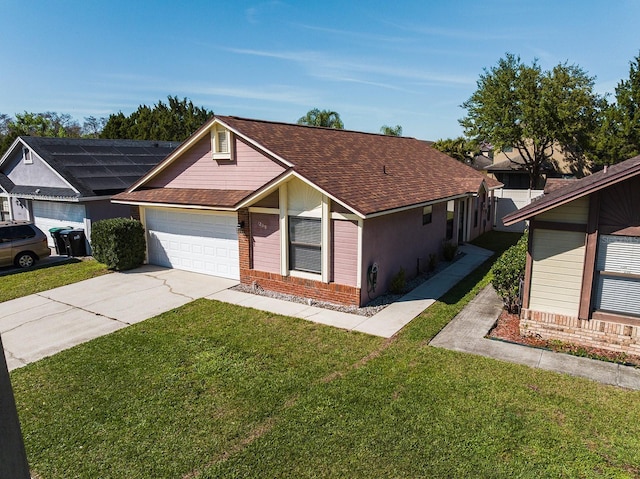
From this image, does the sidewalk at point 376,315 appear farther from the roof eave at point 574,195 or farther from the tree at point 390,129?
the tree at point 390,129

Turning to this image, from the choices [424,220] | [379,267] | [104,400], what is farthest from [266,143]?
[104,400]

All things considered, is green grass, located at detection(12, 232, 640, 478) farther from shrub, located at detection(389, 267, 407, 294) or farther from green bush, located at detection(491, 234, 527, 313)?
shrub, located at detection(389, 267, 407, 294)

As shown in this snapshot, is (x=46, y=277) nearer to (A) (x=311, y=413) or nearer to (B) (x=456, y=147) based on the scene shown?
(A) (x=311, y=413)

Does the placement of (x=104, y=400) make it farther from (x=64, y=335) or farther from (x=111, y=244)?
(x=111, y=244)

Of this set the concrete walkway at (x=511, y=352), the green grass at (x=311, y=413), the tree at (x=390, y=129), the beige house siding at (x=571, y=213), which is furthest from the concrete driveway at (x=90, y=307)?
the tree at (x=390, y=129)

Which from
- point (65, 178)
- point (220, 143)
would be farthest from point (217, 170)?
point (65, 178)
